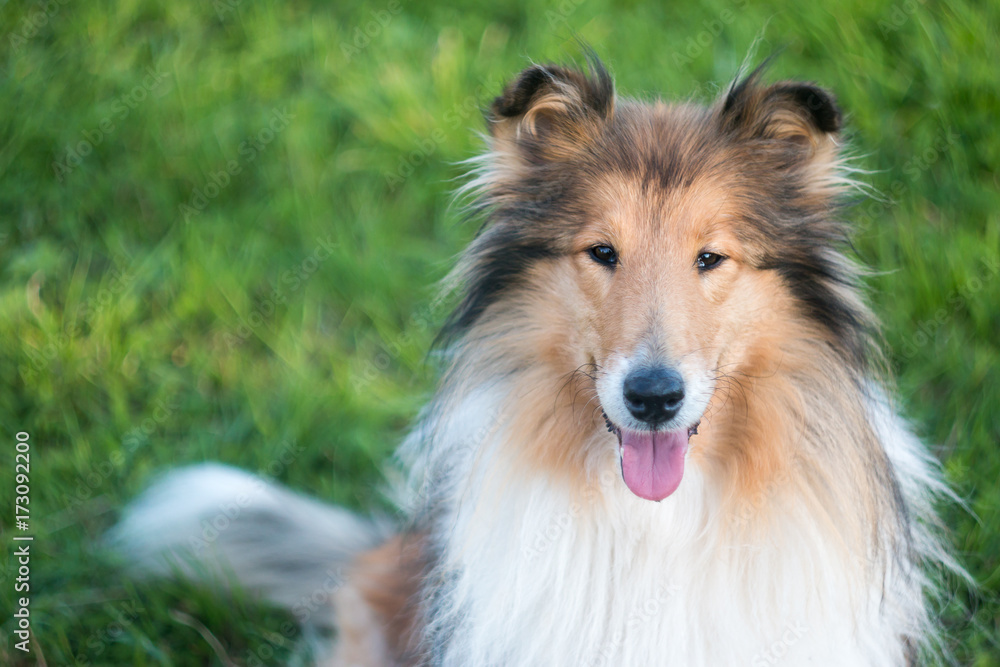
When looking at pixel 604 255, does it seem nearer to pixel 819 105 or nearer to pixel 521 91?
pixel 521 91

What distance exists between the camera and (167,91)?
16.2ft

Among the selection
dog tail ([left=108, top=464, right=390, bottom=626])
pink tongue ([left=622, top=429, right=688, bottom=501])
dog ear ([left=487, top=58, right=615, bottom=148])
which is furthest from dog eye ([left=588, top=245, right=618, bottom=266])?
dog tail ([left=108, top=464, right=390, bottom=626])

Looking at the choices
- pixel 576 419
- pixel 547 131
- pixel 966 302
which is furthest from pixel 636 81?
pixel 576 419

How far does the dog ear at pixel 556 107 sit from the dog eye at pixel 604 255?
350 mm

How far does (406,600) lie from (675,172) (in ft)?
5.31

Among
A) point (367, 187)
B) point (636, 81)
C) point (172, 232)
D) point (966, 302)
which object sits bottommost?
point (172, 232)

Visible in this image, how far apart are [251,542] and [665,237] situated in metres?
1.98

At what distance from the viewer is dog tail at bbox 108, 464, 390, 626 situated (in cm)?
317

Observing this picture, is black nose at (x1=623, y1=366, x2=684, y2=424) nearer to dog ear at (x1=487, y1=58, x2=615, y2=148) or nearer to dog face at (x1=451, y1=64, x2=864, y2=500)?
dog face at (x1=451, y1=64, x2=864, y2=500)

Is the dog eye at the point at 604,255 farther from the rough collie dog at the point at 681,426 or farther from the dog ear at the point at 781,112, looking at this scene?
the dog ear at the point at 781,112

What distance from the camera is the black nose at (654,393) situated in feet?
6.72

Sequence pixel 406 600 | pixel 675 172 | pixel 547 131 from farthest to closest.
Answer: pixel 406 600
pixel 547 131
pixel 675 172

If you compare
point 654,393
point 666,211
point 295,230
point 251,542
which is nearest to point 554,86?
point 666,211

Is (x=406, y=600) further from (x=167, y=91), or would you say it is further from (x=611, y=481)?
(x=167, y=91)
